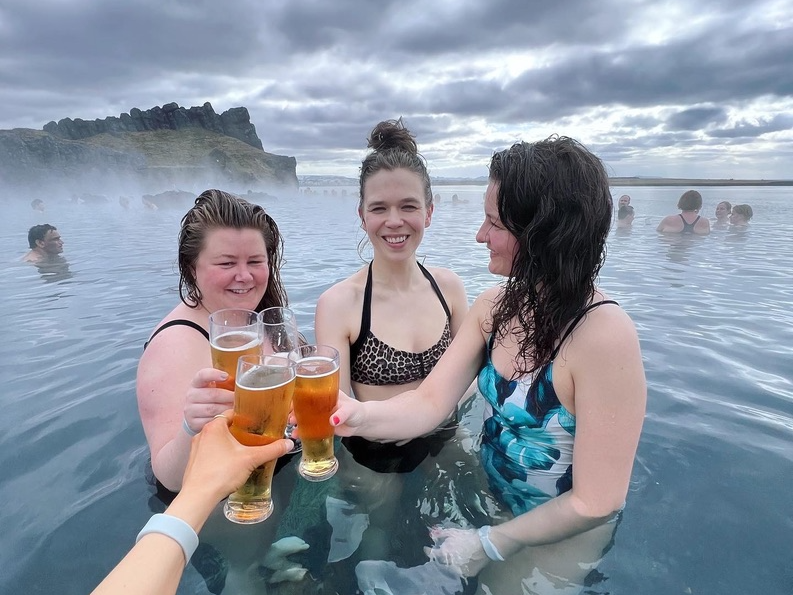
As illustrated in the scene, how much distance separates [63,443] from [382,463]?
2936 millimetres

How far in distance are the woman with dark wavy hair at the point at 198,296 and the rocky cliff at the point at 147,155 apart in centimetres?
7583

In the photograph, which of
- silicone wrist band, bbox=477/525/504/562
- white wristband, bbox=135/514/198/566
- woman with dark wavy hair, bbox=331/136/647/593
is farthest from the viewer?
silicone wrist band, bbox=477/525/504/562

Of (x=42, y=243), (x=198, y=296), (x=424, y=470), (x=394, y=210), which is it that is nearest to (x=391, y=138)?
(x=394, y=210)

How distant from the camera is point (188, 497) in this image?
4.61 ft

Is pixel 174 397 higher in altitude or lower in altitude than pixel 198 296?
lower

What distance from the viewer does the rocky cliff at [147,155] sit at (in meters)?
68.9

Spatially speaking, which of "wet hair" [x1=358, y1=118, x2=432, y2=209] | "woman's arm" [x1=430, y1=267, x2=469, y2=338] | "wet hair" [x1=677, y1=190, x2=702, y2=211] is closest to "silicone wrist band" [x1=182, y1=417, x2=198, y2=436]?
"wet hair" [x1=358, y1=118, x2=432, y2=209]

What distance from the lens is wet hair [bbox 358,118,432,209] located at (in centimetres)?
331

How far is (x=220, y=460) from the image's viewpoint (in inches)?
59.7

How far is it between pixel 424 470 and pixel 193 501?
80.1 inches

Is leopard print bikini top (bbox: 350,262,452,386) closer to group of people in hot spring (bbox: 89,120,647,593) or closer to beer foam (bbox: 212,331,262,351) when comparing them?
group of people in hot spring (bbox: 89,120,647,593)

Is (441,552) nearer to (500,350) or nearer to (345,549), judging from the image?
(345,549)

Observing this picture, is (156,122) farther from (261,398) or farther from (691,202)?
(261,398)

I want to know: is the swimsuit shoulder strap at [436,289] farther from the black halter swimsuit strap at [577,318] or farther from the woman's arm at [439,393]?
the black halter swimsuit strap at [577,318]
